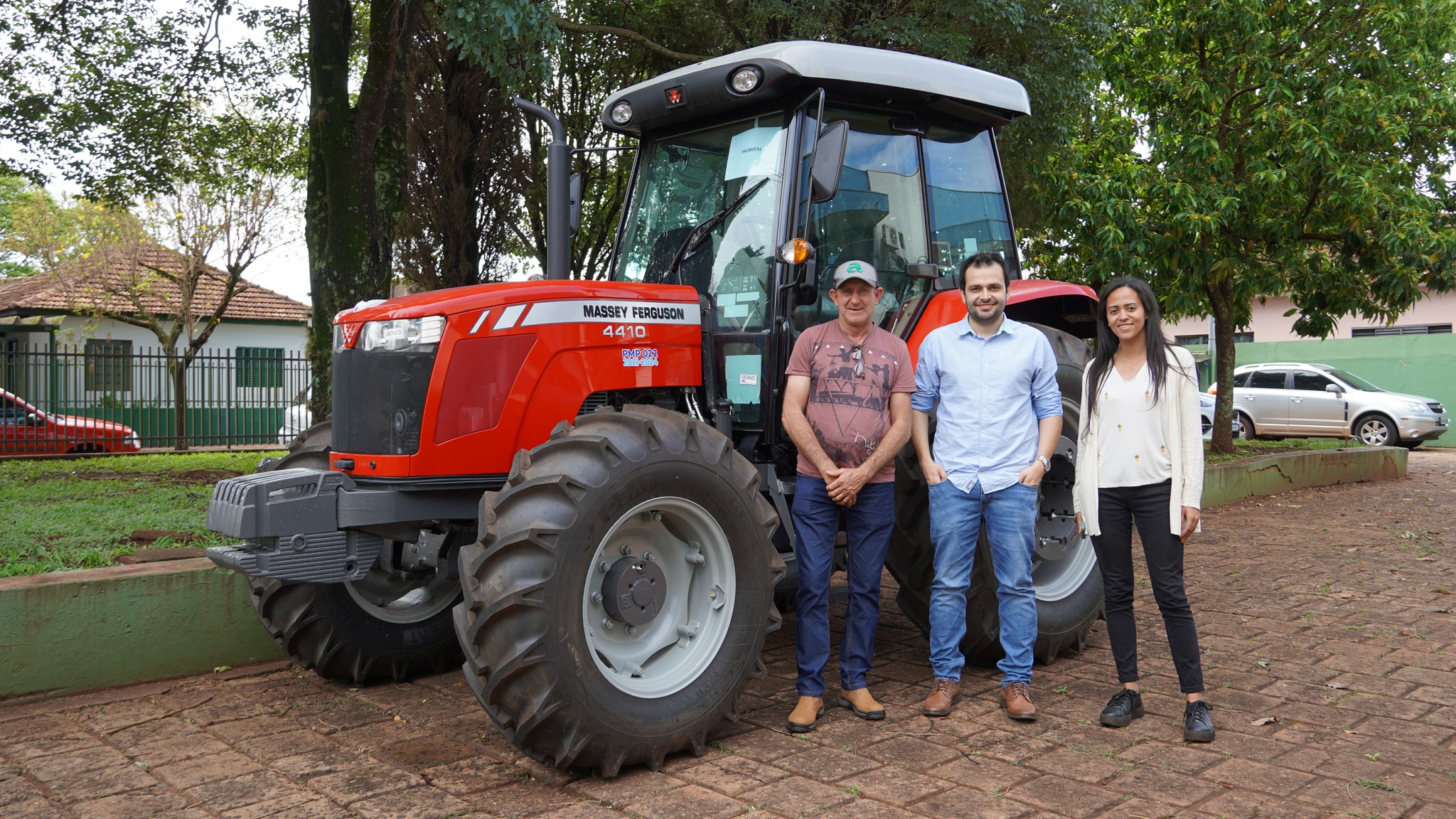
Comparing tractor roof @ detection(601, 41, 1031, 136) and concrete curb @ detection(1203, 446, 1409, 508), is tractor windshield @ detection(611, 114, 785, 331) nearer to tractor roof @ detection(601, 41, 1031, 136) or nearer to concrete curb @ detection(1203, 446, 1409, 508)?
tractor roof @ detection(601, 41, 1031, 136)

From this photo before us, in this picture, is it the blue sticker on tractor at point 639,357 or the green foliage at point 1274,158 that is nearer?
the blue sticker on tractor at point 639,357

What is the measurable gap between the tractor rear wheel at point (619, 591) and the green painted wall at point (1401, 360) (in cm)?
2279

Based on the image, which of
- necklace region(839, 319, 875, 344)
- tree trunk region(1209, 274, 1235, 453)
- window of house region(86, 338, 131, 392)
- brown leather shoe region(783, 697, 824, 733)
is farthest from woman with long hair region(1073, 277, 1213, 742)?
window of house region(86, 338, 131, 392)

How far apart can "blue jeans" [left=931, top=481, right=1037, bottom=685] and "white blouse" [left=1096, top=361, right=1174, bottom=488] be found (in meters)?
0.34

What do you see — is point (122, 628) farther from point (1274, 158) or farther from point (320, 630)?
point (1274, 158)

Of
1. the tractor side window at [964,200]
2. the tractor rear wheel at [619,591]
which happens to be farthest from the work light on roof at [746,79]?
the tractor rear wheel at [619,591]

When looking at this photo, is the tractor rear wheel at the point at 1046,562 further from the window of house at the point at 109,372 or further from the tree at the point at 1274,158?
the window of house at the point at 109,372

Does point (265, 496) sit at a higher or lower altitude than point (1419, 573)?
higher

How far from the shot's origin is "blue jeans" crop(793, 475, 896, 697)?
438 centimetres

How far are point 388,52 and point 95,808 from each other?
25.5ft

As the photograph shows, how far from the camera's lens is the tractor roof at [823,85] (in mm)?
4750

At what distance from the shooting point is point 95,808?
141 inches

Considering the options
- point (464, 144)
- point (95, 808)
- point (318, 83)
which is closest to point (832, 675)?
point (95, 808)

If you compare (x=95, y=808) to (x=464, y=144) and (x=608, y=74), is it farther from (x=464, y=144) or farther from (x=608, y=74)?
(x=608, y=74)
